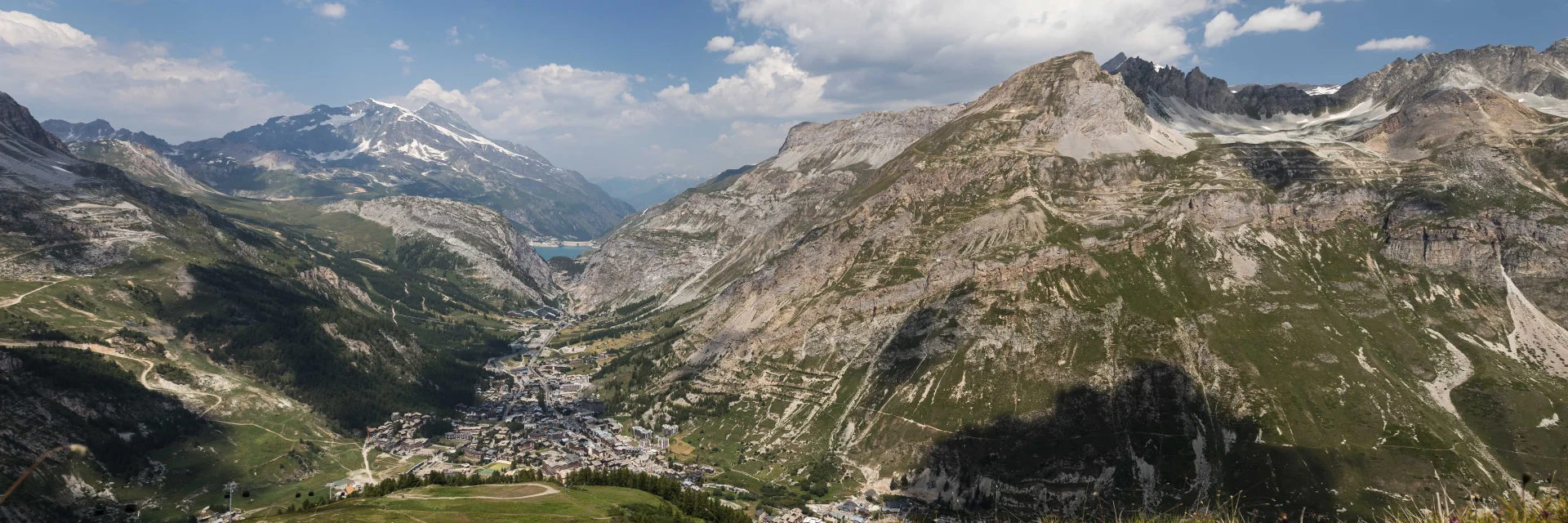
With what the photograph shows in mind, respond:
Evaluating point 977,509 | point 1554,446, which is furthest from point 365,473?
point 1554,446

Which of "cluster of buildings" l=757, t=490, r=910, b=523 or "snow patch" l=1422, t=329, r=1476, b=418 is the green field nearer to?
"cluster of buildings" l=757, t=490, r=910, b=523

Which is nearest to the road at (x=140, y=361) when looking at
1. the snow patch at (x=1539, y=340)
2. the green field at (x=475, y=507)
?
the green field at (x=475, y=507)

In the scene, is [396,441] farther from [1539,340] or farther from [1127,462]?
[1539,340]

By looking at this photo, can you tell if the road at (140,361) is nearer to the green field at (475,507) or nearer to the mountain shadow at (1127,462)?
the green field at (475,507)

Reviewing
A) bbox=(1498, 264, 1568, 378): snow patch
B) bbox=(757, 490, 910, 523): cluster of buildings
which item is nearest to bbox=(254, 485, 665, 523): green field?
bbox=(757, 490, 910, 523): cluster of buildings

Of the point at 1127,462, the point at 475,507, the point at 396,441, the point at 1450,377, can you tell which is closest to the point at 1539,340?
the point at 1450,377

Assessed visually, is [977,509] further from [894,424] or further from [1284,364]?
[1284,364]
